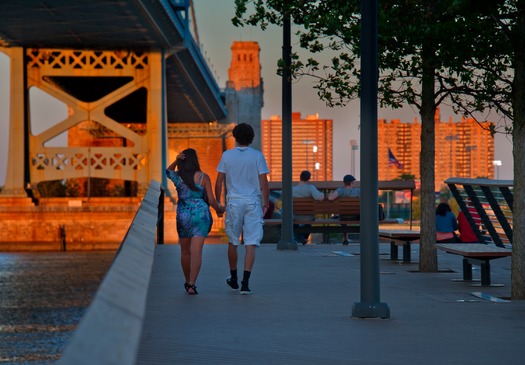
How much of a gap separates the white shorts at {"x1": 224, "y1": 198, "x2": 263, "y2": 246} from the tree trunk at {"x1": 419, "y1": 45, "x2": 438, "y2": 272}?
13.0 feet

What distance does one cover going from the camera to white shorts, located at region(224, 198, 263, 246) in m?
11.4

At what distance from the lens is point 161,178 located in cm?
6006

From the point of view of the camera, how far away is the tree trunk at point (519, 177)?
37.5ft

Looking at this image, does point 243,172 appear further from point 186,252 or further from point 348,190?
point 348,190

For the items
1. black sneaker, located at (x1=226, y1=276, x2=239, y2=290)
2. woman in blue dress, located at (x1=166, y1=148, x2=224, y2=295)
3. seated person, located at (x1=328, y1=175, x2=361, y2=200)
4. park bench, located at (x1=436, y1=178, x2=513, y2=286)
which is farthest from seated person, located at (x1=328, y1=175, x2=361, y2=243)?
woman in blue dress, located at (x1=166, y1=148, x2=224, y2=295)

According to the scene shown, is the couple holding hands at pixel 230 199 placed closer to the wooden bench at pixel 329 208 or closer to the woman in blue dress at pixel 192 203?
the woman in blue dress at pixel 192 203

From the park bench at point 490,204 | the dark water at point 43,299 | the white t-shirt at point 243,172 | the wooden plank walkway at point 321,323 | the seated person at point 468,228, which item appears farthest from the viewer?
the seated person at point 468,228

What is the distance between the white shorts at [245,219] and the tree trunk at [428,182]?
156 inches

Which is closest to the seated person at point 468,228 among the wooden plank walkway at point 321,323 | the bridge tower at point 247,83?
the wooden plank walkway at point 321,323

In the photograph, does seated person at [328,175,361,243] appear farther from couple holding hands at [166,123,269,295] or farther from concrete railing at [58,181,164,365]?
concrete railing at [58,181,164,365]

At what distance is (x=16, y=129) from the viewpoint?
59562mm

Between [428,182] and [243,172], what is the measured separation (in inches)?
171

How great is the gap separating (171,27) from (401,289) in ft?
133

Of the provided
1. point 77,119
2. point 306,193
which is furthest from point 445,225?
point 77,119
